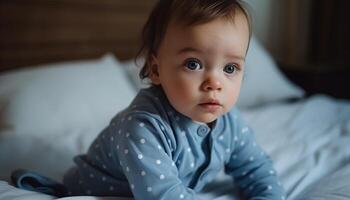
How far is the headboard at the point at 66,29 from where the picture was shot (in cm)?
167

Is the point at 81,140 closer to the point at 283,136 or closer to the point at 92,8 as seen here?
the point at 283,136

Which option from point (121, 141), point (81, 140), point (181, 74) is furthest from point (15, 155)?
point (181, 74)

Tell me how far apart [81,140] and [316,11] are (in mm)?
1975

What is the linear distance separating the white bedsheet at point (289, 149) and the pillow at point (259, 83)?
0.16 m

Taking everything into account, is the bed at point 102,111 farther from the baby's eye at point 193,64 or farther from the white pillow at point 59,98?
the baby's eye at point 193,64

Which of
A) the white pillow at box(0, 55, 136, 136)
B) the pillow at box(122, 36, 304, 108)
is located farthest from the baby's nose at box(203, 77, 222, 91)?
the pillow at box(122, 36, 304, 108)

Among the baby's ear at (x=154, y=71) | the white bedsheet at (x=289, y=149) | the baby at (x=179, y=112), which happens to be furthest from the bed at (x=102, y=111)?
the baby's ear at (x=154, y=71)

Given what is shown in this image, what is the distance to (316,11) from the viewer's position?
8.69 feet

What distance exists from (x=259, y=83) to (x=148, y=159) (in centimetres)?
121

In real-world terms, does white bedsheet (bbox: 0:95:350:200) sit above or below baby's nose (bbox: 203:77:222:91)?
below

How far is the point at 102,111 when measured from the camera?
57.2 inches

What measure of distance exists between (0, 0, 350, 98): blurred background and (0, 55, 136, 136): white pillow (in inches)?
11.9

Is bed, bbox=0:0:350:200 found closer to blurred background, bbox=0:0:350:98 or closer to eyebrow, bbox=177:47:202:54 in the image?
blurred background, bbox=0:0:350:98

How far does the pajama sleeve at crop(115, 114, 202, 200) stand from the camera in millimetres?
700
